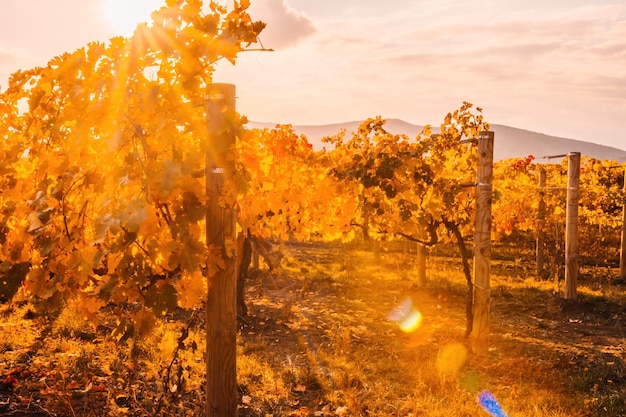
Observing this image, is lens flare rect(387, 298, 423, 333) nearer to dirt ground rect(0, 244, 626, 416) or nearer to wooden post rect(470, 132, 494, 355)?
dirt ground rect(0, 244, 626, 416)

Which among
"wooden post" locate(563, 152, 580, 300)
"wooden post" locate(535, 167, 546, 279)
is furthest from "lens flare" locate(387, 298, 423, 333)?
"wooden post" locate(535, 167, 546, 279)

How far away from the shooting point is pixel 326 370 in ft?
19.6

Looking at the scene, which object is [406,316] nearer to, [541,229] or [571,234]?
[571,234]

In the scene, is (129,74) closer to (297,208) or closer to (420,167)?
(420,167)

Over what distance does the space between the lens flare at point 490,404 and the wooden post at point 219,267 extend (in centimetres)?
296

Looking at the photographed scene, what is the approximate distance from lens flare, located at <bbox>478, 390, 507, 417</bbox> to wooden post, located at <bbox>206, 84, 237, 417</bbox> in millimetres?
2957

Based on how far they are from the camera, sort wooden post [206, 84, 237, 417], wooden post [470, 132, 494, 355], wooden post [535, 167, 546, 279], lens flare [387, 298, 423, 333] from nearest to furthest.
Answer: wooden post [206, 84, 237, 417]
wooden post [470, 132, 494, 355]
lens flare [387, 298, 423, 333]
wooden post [535, 167, 546, 279]

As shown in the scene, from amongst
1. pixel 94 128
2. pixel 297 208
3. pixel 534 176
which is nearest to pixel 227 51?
pixel 94 128

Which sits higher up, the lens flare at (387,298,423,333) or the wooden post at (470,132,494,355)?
the wooden post at (470,132,494,355)

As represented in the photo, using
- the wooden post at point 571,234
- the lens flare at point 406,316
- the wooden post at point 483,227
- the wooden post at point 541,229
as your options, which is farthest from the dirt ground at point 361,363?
the wooden post at point 541,229

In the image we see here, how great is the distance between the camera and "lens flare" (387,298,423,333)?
8281mm

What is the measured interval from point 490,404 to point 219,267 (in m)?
3.58

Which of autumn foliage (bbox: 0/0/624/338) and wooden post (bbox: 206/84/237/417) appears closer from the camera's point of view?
autumn foliage (bbox: 0/0/624/338)

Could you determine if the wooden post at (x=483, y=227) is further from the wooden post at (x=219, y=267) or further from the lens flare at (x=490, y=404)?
the wooden post at (x=219, y=267)
